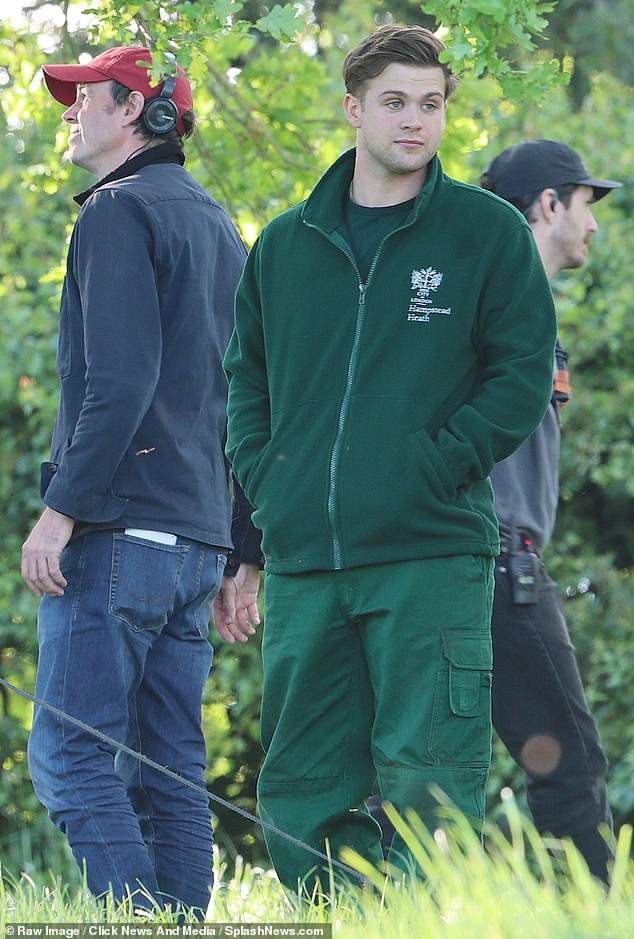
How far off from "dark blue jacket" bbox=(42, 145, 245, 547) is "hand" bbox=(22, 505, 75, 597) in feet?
0.16

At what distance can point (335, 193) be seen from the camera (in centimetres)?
360

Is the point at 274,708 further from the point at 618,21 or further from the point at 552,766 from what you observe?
the point at 618,21

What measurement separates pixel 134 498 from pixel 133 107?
1.09 metres

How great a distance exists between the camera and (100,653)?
12.0 ft

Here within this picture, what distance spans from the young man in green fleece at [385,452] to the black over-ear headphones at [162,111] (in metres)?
0.66

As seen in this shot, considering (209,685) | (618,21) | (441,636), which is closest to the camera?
(441,636)

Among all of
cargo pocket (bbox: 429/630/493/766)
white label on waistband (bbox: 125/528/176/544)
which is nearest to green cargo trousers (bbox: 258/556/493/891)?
cargo pocket (bbox: 429/630/493/766)

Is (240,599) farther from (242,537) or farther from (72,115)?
(72,115)

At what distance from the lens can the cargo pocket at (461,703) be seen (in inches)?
130

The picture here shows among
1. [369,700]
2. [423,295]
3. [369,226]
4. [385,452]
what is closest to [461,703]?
[369,700]

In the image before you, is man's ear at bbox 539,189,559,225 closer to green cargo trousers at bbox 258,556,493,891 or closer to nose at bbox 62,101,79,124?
nose at bbox 62,101,79,124

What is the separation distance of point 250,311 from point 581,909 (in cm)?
177

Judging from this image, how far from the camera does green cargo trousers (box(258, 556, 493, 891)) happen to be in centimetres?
330

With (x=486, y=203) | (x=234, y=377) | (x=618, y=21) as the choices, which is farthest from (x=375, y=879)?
(x=618, y=21)
